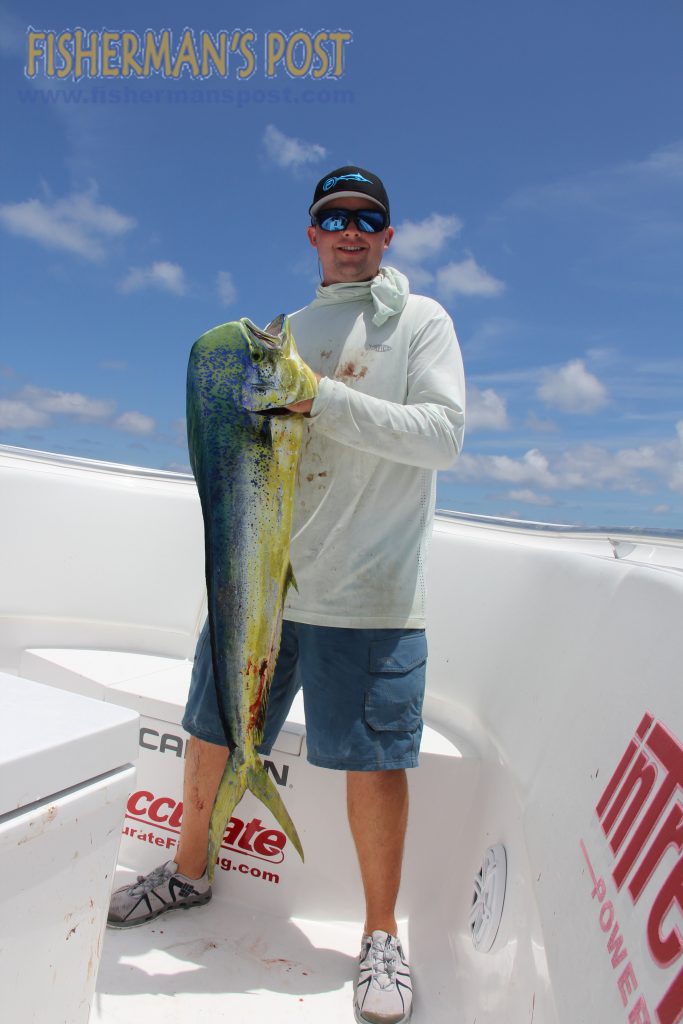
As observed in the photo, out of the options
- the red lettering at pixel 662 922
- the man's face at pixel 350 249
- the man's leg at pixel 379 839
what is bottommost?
the man's leg at pixel 379 839

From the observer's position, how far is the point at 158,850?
8.73ft

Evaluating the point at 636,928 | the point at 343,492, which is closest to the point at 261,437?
the point at 343,492

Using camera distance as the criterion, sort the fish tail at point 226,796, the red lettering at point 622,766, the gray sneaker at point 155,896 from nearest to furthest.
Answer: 1. the red lettering at point 622,766
2. the fish tail at point 226,796
3. the gray sneaker at point 155,896

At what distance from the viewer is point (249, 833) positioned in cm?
257

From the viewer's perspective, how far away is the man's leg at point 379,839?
217 centimetres

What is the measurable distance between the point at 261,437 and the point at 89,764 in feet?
3.13

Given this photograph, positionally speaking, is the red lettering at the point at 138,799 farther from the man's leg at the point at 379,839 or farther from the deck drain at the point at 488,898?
the deck drain at the point at 488,898

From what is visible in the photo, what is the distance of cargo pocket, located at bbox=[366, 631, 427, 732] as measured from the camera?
2.15m

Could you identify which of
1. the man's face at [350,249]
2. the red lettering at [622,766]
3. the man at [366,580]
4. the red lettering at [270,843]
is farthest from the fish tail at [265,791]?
the man's face at [350,249]

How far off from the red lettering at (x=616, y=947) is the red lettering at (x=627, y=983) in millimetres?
23

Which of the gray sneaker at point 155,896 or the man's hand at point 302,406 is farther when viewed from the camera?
the gray sneaker at point 155,896

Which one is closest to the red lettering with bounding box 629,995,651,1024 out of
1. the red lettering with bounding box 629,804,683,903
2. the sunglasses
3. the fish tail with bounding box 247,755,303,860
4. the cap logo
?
the red lettering with bounding box 629,804,683,903

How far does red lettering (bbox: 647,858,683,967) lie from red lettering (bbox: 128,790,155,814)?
6.49 feet

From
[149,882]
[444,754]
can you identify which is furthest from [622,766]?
[149,882]
